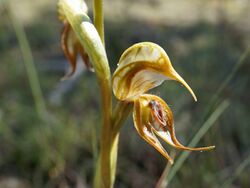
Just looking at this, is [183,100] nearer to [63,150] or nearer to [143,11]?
[63,150]

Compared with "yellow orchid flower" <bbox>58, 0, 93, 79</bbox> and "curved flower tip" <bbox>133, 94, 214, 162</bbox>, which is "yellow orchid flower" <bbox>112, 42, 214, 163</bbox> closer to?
"curved flower tip" <bbox>133, 94, 214, 162</bbox>

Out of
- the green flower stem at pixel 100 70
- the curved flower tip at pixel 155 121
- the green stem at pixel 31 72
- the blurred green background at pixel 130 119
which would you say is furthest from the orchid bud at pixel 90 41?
the green stem at pixel 31 72

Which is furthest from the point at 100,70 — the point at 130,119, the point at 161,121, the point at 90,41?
the point at 130,119

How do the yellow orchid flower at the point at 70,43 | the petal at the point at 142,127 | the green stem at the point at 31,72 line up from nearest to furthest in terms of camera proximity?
the petal at the point at 142,127 < the yellow orchid flower at the point at 70,43 < the green stem at the point at 31,72

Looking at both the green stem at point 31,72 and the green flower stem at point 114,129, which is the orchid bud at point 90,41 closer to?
the green flower stem at point 114,129

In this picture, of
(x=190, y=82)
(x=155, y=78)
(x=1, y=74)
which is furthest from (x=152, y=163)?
(x=1, y=74)

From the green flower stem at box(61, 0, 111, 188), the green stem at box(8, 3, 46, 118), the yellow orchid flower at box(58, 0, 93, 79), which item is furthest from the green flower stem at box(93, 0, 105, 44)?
the green stem at box(8, 3, 46, 118)

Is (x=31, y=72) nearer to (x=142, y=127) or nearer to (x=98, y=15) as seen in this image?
(x=98, y=15)
